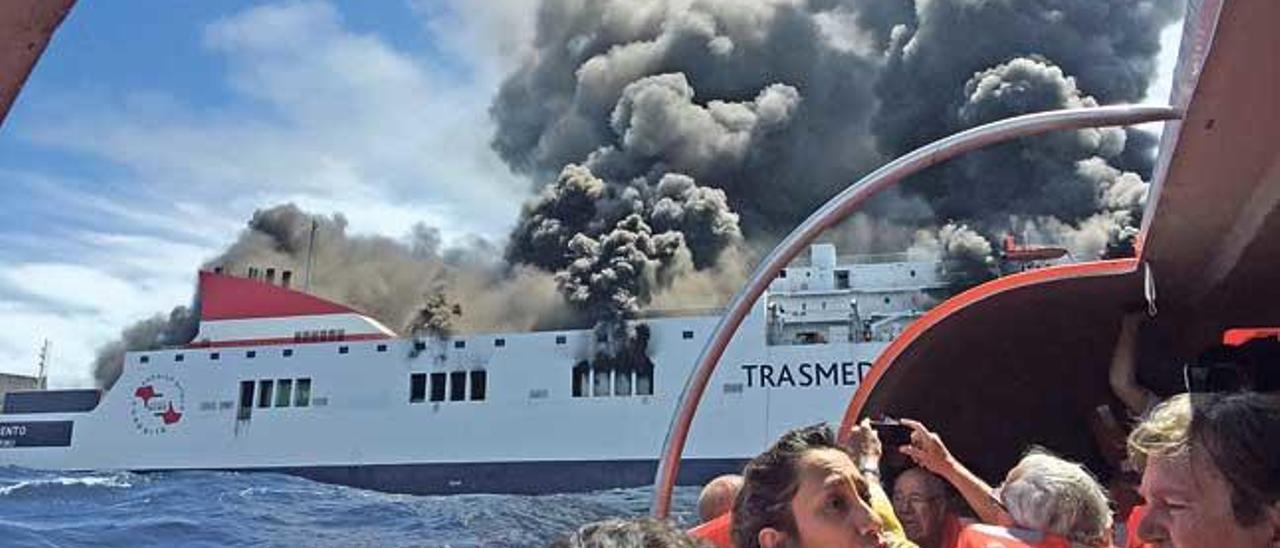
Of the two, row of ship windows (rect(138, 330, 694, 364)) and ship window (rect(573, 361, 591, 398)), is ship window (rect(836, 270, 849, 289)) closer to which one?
row of ship windows (rect(138, 330, 694, 364))

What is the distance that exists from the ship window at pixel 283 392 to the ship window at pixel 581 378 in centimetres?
782

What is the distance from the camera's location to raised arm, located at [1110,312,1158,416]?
3.26 metres

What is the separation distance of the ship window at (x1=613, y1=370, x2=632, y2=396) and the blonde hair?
78.5 feet

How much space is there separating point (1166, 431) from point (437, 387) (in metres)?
25.8

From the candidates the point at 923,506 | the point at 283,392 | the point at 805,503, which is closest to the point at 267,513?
the point at 283,392

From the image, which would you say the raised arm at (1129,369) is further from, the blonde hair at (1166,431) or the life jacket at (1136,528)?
the blonde hair at (1166,431)

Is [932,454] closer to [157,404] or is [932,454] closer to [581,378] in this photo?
[581,378]

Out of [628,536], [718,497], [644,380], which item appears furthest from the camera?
[644,380]

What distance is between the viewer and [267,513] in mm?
15734

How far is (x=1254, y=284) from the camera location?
115 inches

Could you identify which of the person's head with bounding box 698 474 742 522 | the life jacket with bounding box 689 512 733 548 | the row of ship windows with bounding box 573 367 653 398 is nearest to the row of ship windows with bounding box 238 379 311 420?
the row of ship windows with bounding box 573 367 653 398

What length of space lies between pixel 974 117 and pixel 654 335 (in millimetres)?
20340

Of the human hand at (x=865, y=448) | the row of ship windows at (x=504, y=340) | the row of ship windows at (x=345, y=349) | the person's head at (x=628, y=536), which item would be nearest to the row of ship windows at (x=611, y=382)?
the row of ship windows at (x=504, y=340)

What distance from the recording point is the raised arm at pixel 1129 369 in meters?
3.26
